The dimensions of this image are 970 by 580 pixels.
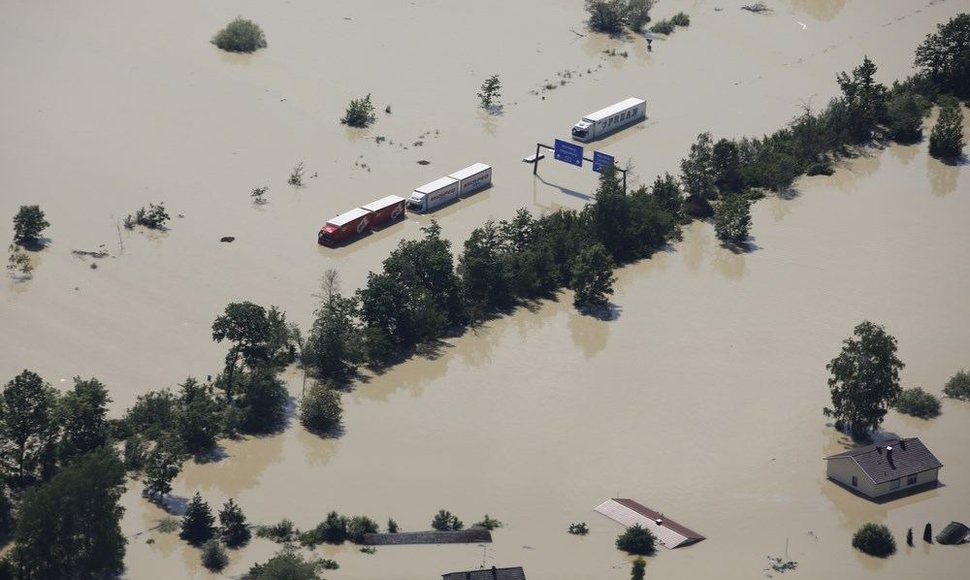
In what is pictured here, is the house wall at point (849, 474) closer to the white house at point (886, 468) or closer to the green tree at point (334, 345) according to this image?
the white house at point (886, 468)

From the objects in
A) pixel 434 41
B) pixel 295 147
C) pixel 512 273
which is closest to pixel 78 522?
pixel 512 273

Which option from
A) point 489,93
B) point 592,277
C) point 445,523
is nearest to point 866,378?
point 592,277

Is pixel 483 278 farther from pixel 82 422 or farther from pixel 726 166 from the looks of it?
pixel 82 422

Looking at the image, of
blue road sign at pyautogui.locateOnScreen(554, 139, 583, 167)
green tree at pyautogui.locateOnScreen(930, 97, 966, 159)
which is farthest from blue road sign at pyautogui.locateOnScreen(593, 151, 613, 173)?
green tree at pyautogui.locateOnScreen(930, 97, 966, 159)

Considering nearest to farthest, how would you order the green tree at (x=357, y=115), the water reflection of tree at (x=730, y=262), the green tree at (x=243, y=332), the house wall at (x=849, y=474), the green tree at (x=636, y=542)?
the green tree at (x=636, y=542) < the house wall at (x=849, y=474) < the green tree at (x=243, y=332) < the water reflection of tree at (x=730, y=262) < the green tree at (x=357, y=115)

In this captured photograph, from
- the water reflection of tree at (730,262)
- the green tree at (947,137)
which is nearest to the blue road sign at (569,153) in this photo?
the water reflection of tree at (730,262)

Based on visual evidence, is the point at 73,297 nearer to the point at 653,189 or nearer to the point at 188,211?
the point at 188,211
